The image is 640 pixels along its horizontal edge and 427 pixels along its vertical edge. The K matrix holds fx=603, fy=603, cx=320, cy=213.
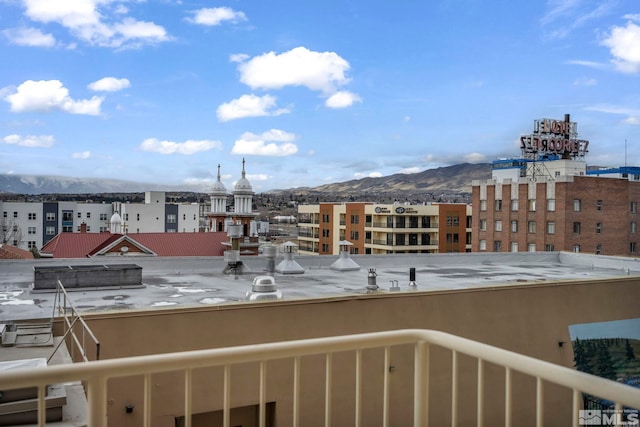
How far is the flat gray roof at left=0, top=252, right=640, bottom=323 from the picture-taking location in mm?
13633

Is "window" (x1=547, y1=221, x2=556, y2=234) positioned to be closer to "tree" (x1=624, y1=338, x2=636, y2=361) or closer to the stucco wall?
"tree" (x1=624, y1=338, x2=636, y2=361)

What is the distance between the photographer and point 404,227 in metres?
76.8

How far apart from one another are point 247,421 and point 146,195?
3679 inches

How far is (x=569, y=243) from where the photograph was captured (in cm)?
5641

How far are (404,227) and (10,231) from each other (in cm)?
5396

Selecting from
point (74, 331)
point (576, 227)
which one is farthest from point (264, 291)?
point (576, 227)

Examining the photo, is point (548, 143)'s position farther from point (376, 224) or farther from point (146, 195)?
point (146, 195)

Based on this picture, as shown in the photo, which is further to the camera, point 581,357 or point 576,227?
point 576,227

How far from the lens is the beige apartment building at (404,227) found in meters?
76.7

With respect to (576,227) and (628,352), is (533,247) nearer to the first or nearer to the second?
(576,227)

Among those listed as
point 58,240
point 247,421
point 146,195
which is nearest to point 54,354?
point 247,421

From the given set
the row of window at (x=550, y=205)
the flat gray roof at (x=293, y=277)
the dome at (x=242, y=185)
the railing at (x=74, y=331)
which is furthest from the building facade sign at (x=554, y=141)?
the railing at (x=74, y=331)

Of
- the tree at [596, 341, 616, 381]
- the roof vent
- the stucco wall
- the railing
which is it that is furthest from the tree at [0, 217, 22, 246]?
the tree at [596, 341, 616, 381]

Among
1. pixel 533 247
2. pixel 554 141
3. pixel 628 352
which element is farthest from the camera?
pixel 554 141
